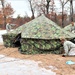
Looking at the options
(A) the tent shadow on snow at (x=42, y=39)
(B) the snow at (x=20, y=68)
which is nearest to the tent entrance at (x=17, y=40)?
(A) the tent shadow on snow at (x=42, y=39)

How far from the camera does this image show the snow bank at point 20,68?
19.6ft

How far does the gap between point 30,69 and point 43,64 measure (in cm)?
65

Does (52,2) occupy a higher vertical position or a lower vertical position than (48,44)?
higher

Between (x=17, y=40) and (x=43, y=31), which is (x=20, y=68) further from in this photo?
(x=17, y=40)

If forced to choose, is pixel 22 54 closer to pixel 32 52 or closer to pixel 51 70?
pixel 32 52

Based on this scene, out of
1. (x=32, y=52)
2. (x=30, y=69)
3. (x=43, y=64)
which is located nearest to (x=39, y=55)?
(x=32, y=52)

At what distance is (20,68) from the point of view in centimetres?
647

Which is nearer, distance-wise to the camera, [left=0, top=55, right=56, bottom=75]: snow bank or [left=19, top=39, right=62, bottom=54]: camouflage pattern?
[left=0, top=55, right=56, bottom=75]: snow bank

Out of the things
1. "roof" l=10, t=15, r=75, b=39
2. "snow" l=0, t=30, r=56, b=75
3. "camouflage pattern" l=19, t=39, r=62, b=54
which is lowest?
"snow" l=0, t=30, r=56, b=75

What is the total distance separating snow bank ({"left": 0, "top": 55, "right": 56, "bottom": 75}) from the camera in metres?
5.98

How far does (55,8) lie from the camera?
99.6 feet

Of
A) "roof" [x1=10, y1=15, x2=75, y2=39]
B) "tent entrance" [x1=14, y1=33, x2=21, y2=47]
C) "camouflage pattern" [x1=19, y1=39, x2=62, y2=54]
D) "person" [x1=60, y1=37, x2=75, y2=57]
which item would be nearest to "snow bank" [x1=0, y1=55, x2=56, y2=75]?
"camouflage pattern" [x1=19, y1=39, x2=62, y2=54]

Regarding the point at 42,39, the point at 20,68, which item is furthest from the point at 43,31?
the point at 20,68

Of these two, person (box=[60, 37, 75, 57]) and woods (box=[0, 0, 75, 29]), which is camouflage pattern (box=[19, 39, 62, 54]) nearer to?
person (box=[60, 37, 75, 57])
